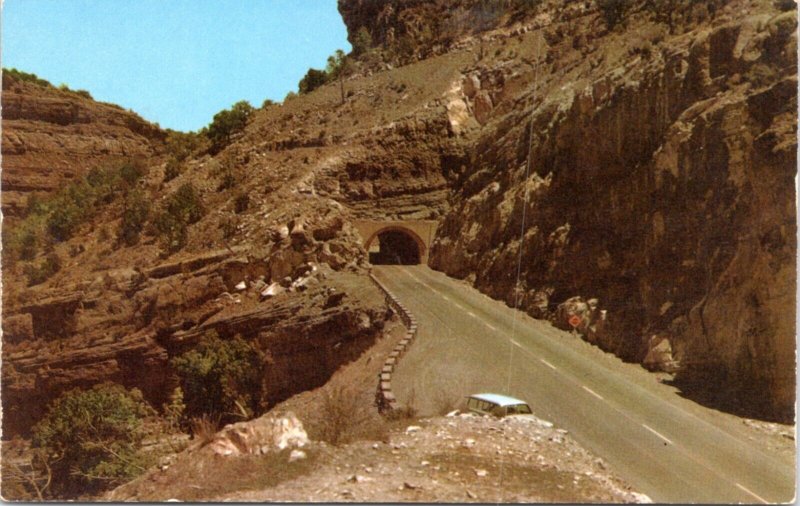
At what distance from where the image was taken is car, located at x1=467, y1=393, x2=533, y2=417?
1641 centimetres

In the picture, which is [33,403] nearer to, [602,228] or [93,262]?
[93,262]

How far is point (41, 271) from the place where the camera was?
44.5 m

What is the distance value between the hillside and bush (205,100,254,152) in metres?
0.74

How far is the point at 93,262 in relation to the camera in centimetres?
4584

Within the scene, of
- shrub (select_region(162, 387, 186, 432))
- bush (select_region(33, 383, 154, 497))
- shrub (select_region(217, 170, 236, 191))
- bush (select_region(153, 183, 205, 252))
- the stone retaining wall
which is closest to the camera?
the stone retaining wall

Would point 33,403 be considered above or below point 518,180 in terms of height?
below

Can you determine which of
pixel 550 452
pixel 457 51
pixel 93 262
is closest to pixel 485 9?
pixel 457 51

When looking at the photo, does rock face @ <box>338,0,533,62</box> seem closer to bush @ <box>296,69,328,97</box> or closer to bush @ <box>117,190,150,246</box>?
bush @ <box>296,69,328,97</box>

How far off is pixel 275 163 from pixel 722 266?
37100 mm

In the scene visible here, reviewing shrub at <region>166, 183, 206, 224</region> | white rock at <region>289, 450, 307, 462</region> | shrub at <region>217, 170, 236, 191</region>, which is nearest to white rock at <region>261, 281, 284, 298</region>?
shrub at <region>166, 183, 206, 224</region>

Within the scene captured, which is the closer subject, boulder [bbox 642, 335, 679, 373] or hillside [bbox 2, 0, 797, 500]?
hillside [bbox 2, 0, 797, 500]

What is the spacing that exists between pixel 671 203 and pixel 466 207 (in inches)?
754

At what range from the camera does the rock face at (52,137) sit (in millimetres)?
60969

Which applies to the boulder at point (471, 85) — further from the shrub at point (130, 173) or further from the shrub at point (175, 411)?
the shrub at point (175, 411)
